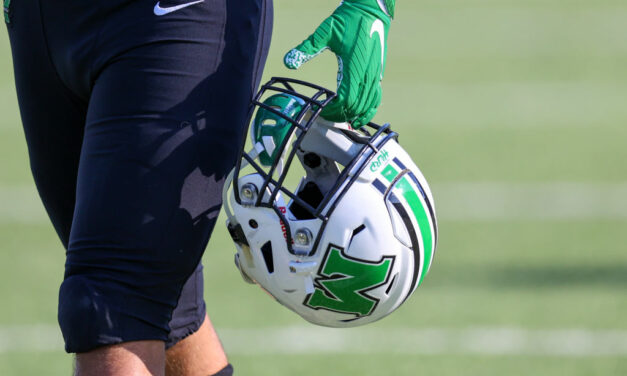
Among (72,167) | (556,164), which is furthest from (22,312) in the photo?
(556,164)

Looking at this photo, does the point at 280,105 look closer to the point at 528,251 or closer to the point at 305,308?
the point at 305,308

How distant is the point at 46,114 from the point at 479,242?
330 centimetres

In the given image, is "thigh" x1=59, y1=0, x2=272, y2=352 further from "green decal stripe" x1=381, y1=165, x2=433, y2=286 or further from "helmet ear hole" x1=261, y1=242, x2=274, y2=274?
"green decal stripe" x1=381, y1=165, x2=433, y2=286

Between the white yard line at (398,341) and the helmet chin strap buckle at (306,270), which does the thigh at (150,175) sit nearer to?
the helmet chin strap buckle at (306,270)

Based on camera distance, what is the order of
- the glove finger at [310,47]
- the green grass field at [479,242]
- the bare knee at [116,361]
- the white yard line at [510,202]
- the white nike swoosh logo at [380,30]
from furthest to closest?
1. the white yard line at [510,202]
2. the green grass field at [479,242]
3. the white nike swoosh logo at [380,30]
4. the glove finger at [310,47]
5. the bare knee at [116,361]

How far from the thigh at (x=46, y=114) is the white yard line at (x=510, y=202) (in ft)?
11.1

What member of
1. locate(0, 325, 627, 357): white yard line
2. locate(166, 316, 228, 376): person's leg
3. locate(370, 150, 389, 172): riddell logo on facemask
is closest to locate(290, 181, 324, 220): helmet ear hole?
locate(370, 150, 389, 172): riddell logo on facemask

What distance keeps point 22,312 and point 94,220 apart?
2562 mm

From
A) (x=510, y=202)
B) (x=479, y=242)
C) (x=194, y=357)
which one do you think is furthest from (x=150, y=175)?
(x=510, y=202)

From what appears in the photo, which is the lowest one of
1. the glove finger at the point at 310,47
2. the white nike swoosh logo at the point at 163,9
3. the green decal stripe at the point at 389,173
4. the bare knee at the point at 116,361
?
the bare knee at the point at 116,361

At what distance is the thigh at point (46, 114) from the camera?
224 centimetres

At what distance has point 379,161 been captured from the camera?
2.12m

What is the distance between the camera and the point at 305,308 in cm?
214

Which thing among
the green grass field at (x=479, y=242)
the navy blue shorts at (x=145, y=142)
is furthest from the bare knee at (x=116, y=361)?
the green grass field at (x=479, y=242)
